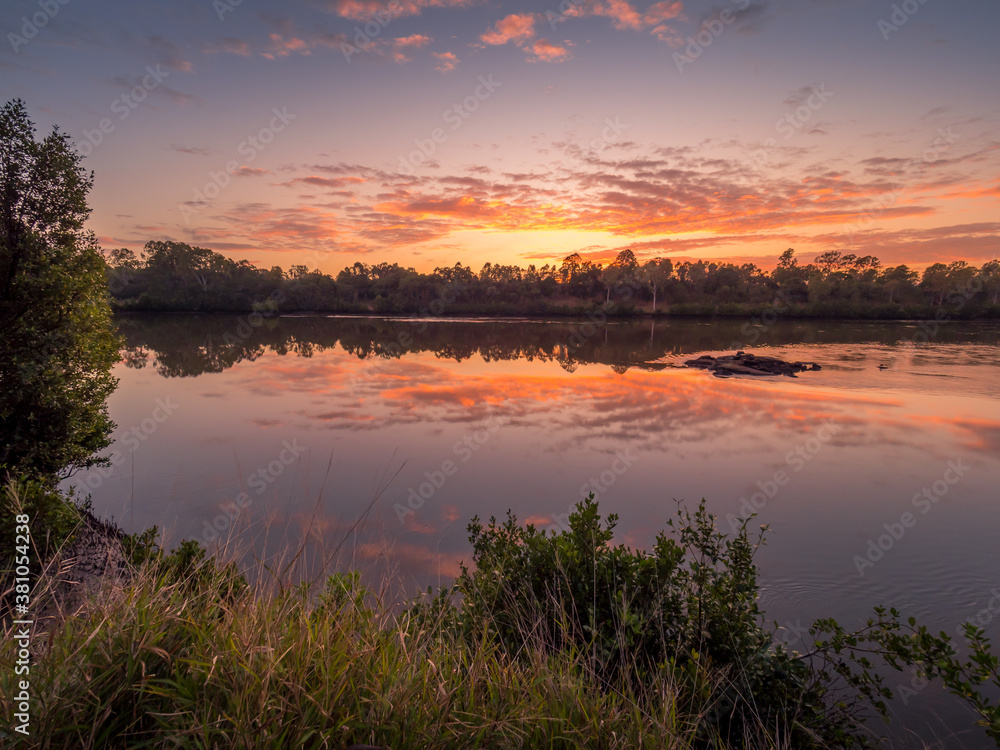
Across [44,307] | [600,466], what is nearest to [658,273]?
[600,466]

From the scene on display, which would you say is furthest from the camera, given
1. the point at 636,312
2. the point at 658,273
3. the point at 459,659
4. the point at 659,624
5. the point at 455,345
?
the point at 658,273

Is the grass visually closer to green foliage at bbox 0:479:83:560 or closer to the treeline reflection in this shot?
green foliage at bbox 0:479:83:560

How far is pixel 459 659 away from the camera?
3.38m

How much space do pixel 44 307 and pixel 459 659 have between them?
10903 mm

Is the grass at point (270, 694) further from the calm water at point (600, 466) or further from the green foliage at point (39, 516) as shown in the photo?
the green foliage at point (39, 516)

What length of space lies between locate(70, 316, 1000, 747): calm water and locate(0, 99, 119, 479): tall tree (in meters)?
1.81

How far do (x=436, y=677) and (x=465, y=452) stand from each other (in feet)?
33.9

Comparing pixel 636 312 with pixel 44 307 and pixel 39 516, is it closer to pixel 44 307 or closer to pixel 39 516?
pixel 44 307

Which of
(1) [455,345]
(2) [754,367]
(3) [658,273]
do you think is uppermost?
(3) [658,273]

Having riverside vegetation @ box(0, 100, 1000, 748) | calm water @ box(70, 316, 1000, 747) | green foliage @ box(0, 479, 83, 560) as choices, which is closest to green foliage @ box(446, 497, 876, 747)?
riverside vegetation @ box(0, 100, 1000, 748)

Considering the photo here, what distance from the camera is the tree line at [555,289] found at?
285 feet

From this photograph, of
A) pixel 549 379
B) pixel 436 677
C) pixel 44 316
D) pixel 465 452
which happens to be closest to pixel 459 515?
pixel 465 452

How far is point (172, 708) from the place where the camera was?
2445mm

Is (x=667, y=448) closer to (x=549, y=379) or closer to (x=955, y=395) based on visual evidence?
(x=549, y=379)
